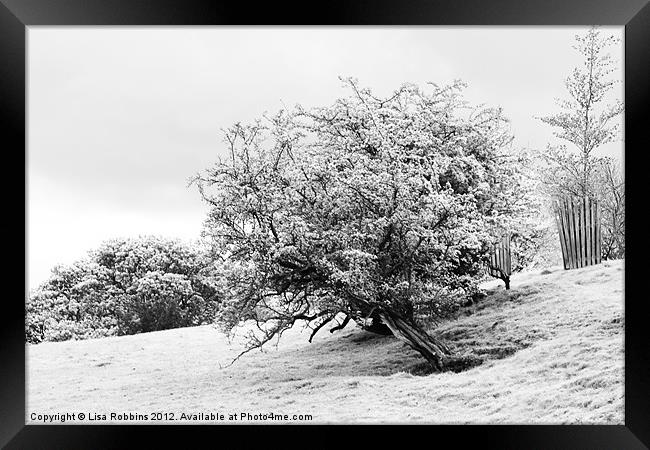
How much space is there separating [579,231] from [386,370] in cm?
193

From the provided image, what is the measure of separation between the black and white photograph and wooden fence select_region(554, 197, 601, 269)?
2cm

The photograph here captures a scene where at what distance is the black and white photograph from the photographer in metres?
4.53

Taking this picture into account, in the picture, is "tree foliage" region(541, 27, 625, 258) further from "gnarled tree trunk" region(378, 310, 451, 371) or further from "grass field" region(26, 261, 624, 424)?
"gnarled tree trunk" region(378, 310, 451, 371)

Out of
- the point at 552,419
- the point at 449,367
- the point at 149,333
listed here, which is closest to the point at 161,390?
A: the point at 149,333

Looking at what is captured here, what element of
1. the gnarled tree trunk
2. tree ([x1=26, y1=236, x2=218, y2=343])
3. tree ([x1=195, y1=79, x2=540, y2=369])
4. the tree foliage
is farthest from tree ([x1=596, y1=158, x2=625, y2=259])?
tree ([x1=26, y1=236, x2=218, y2=343])

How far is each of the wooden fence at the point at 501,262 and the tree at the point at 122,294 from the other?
2169 millimetres

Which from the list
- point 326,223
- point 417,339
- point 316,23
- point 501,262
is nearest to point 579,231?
point 501,262

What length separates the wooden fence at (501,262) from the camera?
500 centimetres

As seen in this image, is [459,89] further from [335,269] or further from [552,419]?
[552,419]

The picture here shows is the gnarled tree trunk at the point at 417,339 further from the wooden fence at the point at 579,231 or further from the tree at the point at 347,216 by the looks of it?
the wooden fence at the point at 579,231
